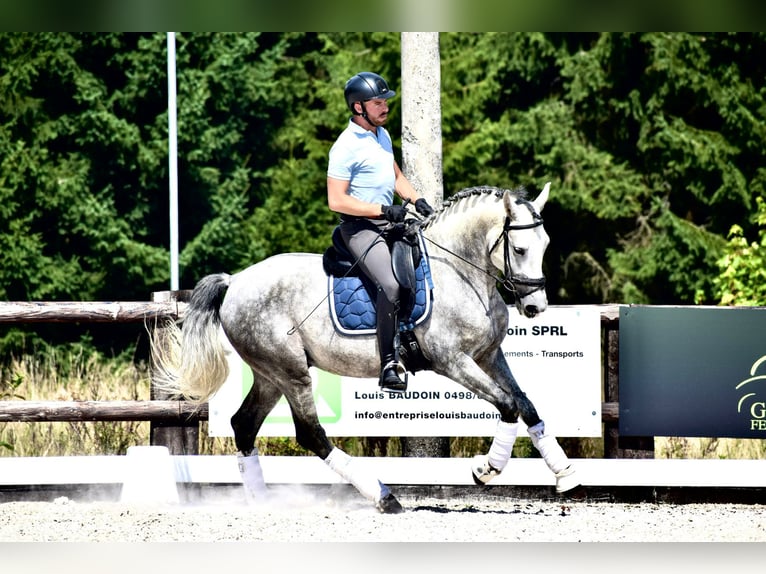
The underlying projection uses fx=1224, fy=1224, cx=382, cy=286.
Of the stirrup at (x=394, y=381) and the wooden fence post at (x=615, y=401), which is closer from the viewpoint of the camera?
the stirrup at (x=394, y=381)

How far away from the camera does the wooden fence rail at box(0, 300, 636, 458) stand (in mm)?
8664

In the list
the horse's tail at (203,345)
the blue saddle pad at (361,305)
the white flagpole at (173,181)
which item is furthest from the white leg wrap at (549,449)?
the white flagpole at (173,181)

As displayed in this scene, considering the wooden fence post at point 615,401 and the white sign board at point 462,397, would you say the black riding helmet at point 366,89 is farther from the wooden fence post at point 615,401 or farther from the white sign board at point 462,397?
the wooden fence post at point 615,401

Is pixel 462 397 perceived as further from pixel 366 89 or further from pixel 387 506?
pixel 366 89

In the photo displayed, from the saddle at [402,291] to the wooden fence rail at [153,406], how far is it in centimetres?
187

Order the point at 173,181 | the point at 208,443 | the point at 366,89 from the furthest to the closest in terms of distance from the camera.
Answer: the point at 173,181 → the point at 208,443 → the point at 366,89

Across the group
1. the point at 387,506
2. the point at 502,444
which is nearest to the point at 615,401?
the point at 502,444

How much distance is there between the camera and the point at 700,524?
24.4ft

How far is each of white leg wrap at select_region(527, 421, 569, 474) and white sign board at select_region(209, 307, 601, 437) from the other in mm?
1353

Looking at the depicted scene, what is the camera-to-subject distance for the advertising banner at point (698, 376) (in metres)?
8.52

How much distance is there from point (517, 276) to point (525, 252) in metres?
0.14

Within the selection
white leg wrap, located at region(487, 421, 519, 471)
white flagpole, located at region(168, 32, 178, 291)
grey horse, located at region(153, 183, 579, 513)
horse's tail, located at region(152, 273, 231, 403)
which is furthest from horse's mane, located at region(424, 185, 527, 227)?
white flagpole, located at region(168, 32, 178, 291)

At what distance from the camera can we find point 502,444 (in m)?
7.09
